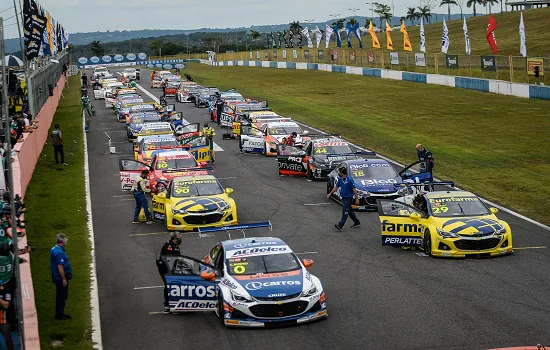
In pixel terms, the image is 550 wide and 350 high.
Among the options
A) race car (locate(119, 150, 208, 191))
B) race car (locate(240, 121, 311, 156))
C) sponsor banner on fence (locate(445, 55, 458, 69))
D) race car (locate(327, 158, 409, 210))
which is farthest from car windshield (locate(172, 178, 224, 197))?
sponsor banner on fence (locate(445, 55, 458, 69))

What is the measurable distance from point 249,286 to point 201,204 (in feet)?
27.8

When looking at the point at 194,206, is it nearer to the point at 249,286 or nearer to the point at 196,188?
the point at 196,188

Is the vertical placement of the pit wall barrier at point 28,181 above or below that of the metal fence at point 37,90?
below

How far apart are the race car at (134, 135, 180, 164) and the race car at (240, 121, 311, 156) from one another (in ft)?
16.3

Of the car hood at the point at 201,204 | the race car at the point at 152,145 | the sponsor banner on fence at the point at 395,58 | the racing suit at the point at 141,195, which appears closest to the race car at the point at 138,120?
the race car at the point at 152,145

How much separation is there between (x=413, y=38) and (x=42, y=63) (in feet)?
284

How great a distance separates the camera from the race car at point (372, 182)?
2564 cm

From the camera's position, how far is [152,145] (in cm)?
3409

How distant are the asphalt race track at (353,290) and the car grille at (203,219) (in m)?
0.43

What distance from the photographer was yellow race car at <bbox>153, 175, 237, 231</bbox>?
76.3ft

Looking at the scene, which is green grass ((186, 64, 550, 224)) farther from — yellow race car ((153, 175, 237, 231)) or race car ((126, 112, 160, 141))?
race car ((126, 112, 160, 141))

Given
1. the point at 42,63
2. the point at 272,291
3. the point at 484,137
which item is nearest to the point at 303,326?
the point at 272,291

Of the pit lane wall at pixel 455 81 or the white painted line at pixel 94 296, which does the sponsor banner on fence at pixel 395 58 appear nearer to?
the pit lane wall at pixel 455 81

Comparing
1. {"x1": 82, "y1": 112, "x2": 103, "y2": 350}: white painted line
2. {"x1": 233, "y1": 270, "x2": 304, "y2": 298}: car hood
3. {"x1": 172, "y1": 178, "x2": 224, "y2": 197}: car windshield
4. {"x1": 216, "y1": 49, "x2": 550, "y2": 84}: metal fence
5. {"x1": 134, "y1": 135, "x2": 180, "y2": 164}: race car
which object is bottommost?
{"x1": 82, "y1": 112, "x2": 103, "y2": 350}: white painted line
